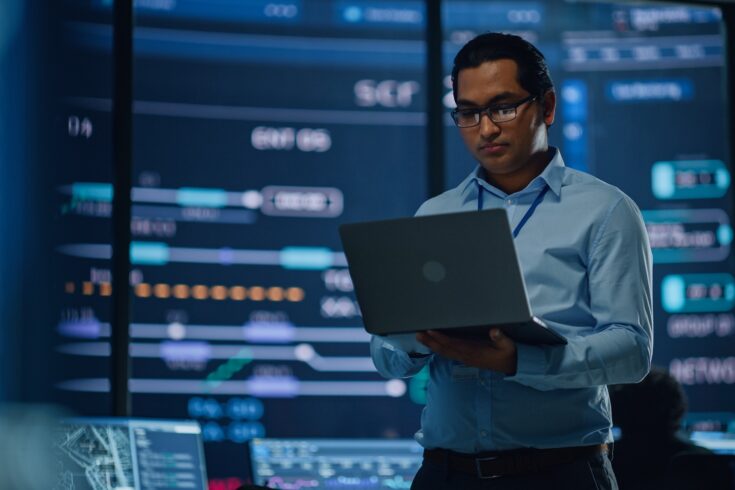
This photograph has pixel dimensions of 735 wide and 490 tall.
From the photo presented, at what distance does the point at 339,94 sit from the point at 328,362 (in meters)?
1.18

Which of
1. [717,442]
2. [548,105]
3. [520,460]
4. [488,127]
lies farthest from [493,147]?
[717,442]

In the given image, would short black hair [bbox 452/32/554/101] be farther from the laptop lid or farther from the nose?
the laptop lid

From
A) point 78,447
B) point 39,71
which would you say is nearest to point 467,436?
point 39,71

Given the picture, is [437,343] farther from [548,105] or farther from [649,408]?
[649,408]

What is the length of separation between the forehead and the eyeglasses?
18 mm

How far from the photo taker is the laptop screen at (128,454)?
3.26 meters

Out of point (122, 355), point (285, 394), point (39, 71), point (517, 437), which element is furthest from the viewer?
point (285, 394)

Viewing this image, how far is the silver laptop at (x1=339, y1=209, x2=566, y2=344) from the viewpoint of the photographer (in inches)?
66.7

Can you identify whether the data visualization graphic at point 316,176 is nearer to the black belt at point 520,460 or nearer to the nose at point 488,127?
the nose at point 488,127

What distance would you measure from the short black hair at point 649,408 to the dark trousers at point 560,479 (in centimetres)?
152

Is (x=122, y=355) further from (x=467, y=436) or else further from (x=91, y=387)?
(x=467, y=436)

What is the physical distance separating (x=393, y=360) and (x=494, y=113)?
0.49 m

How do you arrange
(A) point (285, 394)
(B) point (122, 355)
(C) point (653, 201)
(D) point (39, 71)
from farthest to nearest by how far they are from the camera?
(C) point (653, 201) → (A) point (285, 394) → (B) point (122, 355) → (D) point (39, 71)

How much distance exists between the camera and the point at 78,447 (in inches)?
130
